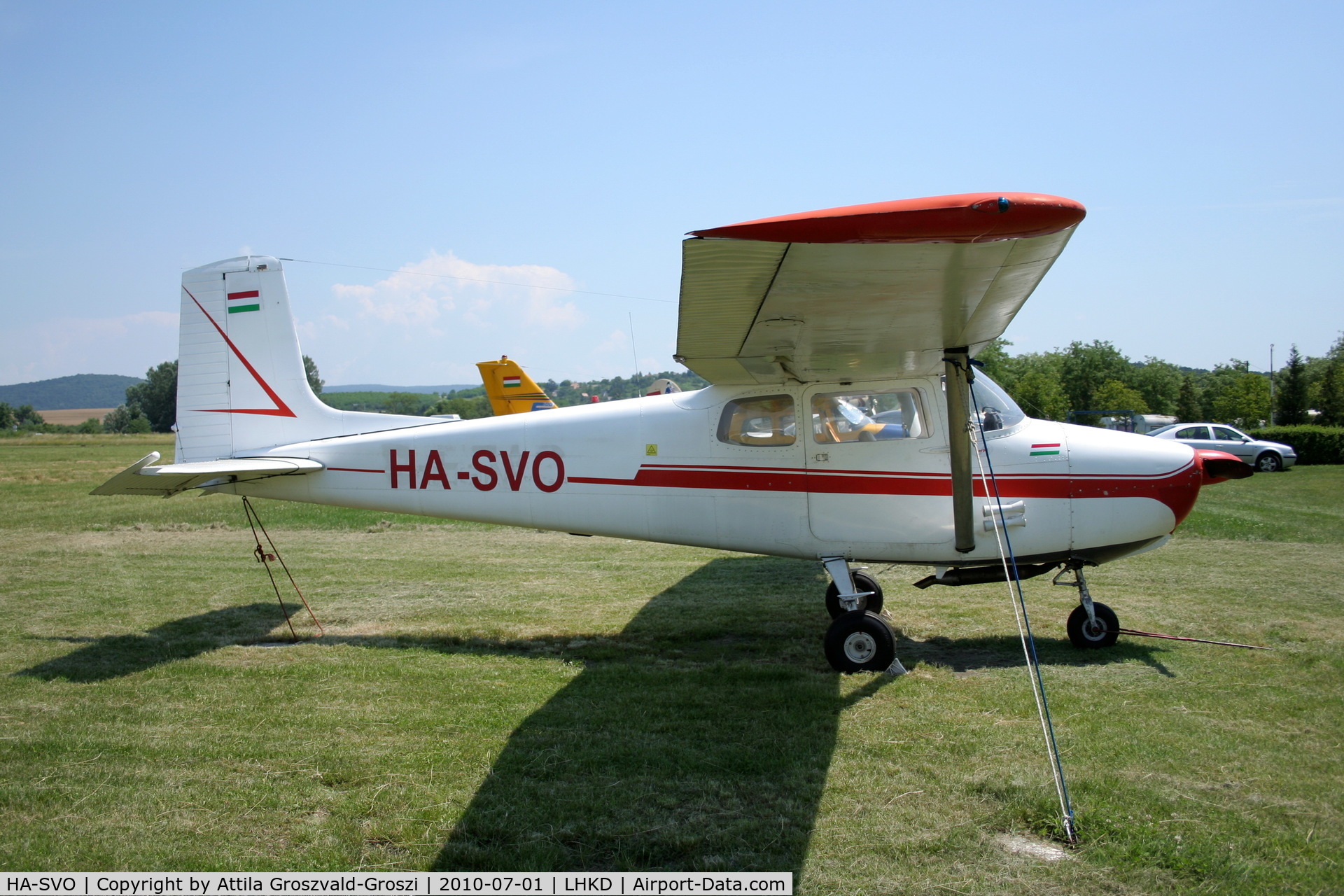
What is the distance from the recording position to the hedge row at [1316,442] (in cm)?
2748

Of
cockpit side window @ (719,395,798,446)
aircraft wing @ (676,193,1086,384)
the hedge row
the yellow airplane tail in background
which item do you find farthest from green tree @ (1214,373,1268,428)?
aircraft wing @ (676,193,1086,384)

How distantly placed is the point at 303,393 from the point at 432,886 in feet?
17.4

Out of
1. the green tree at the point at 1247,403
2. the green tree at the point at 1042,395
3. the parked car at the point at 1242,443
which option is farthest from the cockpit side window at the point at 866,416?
the green tree at the point at 1247,403

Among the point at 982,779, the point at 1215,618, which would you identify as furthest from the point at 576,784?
the point at 1215,618

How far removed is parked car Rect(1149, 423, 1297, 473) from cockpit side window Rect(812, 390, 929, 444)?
22.0m

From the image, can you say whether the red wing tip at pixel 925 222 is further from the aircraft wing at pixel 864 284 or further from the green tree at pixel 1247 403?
the green tree at pixel 1247 403

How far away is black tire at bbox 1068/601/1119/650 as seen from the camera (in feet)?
20.5

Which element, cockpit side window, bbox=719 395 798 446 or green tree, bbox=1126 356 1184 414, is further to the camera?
green tree, bbox=1126 356 1184 414

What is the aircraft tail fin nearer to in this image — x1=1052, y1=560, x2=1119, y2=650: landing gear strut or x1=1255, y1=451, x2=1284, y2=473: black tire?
x1=1052, y1=560, x2=1119, y2=650: landing gear strut

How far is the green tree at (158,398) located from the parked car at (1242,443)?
3481 inches

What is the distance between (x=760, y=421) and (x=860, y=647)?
6.13 feet

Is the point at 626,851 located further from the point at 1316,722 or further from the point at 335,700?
the point at 1316,722

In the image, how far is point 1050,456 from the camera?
608 centimetres

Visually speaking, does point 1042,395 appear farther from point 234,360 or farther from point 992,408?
point 234,360
